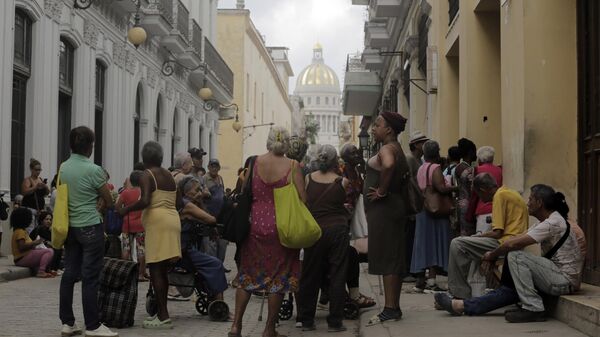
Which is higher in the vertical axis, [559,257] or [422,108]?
[422,108]

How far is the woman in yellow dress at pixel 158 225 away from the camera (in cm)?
867

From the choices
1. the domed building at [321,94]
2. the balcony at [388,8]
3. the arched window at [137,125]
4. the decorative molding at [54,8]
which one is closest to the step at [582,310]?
the decorative molding at [54,8]

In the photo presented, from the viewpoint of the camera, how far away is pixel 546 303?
806cm

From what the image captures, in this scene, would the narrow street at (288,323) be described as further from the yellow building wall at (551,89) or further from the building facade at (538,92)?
the yellow building wall at (551,89)

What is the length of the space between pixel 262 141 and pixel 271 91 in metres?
5.35

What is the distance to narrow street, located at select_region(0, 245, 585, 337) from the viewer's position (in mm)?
7668

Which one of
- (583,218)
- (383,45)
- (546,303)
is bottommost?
(546,303)

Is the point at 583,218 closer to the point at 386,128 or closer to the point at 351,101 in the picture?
the point at 386,128

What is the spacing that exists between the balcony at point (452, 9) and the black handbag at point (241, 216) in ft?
25.0

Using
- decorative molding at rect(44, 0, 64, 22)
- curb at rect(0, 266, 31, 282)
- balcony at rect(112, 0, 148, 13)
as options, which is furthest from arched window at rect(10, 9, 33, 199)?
balcony at rect(112, 0, 148, 13)

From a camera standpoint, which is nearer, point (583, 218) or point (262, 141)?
point (583, 218)

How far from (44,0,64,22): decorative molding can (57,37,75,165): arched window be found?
0.89m

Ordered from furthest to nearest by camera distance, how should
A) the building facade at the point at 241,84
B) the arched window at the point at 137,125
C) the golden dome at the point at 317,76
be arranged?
the golden dome at the point at 317,76 → the building facade at the point at 241,84 → the arched window at the point at 137,125

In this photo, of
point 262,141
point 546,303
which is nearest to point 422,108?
point 546,303
